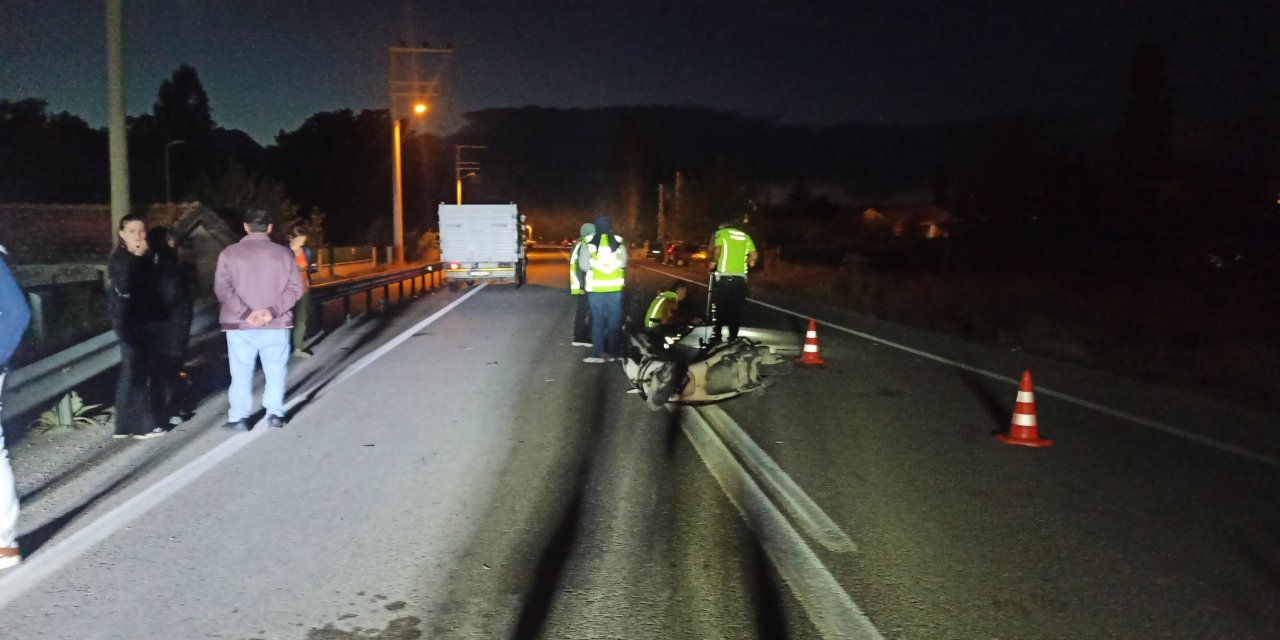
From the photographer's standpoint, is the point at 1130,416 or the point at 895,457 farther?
the point at 1130,416

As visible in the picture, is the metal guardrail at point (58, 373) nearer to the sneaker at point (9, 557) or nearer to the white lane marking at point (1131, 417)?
the sneaker at point (9, 557)

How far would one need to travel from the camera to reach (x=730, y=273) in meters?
14.4

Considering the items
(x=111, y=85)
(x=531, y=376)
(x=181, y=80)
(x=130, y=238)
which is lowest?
(x=531, y=376)

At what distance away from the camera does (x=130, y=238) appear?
28.4 feet

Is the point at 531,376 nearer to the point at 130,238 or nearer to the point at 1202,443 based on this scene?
the point at 130,238

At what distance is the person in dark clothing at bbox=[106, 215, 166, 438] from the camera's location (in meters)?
8.64

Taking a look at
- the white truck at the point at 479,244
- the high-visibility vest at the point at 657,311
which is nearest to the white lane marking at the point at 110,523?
the high-visibility vest at the point at 657,311

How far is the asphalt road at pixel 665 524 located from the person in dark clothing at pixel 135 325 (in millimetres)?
355

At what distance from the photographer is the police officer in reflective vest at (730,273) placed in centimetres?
1441

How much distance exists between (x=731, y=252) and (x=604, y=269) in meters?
1.98

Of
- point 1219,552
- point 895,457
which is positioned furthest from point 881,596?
point 895,457

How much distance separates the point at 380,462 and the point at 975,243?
159 feet

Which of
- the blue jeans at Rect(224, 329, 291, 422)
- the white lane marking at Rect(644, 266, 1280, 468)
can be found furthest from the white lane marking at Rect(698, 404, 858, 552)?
the white lane marking at Rect(644, 266, 1280, 468)

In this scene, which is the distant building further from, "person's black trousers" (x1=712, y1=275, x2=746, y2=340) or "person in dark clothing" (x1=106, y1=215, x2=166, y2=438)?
"person in dark clothing" (x1=106, y1=215, x2=166, y2=438)
